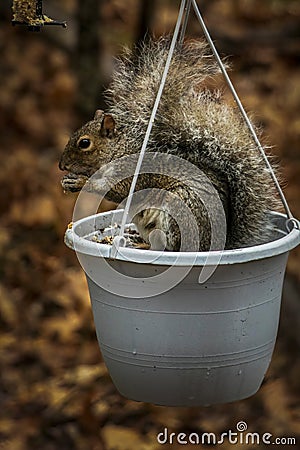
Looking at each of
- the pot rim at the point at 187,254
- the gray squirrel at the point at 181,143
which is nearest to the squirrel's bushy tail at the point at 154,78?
the gray squirrel at the point at 181,143

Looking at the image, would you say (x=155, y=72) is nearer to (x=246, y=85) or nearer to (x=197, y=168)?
(x=197, y=168)

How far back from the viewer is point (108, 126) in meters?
1.54

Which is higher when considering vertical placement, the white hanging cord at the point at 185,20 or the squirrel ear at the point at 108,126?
the white hanging cord at the point at 185,20

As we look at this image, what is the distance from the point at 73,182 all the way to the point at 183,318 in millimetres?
311

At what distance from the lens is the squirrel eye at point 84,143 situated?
1.54 metres

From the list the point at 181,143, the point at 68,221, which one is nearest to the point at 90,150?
the point at 181,143

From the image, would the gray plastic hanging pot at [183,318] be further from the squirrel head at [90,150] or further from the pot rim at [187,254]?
the squirrel head at [90,150]

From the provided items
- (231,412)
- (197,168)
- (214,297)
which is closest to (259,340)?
(214,297)

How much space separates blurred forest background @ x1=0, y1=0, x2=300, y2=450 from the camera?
2.73 meters

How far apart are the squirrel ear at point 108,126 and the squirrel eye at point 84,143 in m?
0.03

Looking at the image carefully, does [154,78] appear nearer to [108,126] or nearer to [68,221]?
[108,126]

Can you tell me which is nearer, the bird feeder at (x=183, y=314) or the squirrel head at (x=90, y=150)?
the bird feeder at (x=183, y=314)

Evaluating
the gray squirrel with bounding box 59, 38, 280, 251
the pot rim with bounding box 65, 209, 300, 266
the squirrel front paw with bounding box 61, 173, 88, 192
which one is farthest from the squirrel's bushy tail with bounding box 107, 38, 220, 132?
the pot rim with bounding box 65, 209, 300, 266

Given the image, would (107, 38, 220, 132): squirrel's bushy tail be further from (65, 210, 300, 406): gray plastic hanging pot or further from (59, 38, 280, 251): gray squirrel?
(65, 210, 300, 406): gray plastic hanging pot
